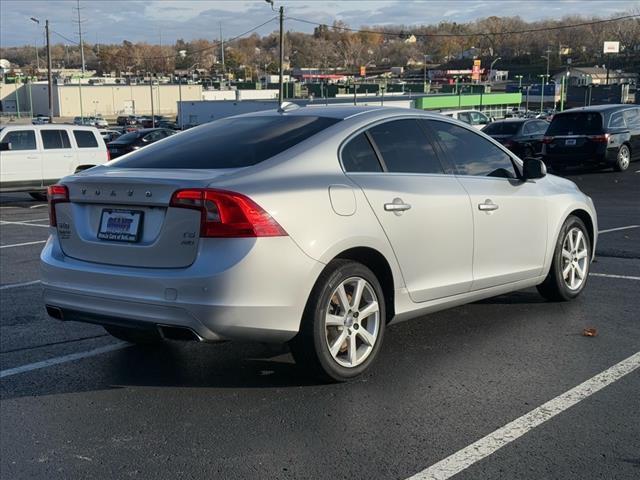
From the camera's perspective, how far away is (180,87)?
357 ft

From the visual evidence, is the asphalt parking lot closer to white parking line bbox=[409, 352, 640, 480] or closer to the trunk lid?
white parking line bbox=[409, 352, 640, 480]

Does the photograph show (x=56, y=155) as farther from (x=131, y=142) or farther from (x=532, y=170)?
(x=532, y=170)

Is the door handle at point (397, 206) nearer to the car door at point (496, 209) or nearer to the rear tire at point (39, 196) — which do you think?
the car door at point (496, 209)

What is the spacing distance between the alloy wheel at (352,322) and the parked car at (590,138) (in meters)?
16.5

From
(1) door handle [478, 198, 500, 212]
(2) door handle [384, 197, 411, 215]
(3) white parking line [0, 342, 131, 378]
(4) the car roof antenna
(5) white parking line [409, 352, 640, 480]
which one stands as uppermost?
(4) the car roof antenna

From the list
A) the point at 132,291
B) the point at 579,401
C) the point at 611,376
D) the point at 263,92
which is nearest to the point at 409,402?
the point at 579,401

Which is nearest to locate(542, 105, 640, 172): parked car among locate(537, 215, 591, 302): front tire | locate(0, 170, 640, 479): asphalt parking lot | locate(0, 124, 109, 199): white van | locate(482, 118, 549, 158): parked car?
locate(482, 118, 549, 158): parked car

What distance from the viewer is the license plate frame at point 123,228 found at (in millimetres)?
4500

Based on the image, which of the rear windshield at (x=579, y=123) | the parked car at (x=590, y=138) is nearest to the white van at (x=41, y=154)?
the parked car at (x=590, y=138)

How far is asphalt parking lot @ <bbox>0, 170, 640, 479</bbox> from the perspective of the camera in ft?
12.2

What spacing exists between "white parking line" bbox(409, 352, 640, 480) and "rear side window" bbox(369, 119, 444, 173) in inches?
70.8

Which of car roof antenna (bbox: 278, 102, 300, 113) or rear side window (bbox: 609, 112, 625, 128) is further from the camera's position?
rear side window (bbox: 609, 112, 625, 128)

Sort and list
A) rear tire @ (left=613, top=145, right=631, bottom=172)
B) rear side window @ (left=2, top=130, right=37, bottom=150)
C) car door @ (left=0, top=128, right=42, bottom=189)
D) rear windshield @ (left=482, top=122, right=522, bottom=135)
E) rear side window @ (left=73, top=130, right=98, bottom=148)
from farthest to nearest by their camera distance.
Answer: rear windshield @ (left=482, top=122, right=522, bottom=135) → rear tire @ (left=613, top=145, right=631, bottom=172) → rear side window @ (left=73, top=130, right=98, bottom=148) → rear side window @ (left=2, top=130, right=37, bottom=150) → car door @ (left=0, top=128, right=42, bottom=189)

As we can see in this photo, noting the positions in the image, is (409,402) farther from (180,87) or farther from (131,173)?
(180,87)
